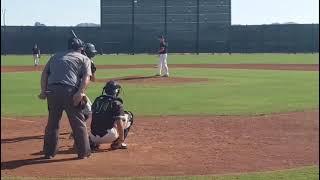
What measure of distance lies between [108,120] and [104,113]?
0.12 meters

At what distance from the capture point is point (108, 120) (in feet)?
27.4

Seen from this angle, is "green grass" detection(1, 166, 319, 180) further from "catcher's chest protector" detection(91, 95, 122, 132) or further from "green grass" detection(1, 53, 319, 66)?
"green grass" detection(1, 53, 319, 66)

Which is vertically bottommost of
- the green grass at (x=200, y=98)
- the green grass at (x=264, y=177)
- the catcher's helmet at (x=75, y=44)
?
the green grass at (x=200, y=98)

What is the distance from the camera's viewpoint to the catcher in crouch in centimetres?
830

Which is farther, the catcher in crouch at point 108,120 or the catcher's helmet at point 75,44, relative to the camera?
the catcher in crouch at point 108,120

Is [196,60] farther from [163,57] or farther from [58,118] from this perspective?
[58,118]

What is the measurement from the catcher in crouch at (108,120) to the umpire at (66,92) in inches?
31.4

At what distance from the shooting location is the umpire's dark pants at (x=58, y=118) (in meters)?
7.30

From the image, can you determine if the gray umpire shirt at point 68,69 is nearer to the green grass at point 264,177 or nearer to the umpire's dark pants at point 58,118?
the umpire's dark pants at point 58,118

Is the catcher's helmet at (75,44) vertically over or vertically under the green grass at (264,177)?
over

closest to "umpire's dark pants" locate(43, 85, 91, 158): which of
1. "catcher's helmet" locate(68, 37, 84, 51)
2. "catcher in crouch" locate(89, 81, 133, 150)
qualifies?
"catcher's helmet" locate(68, 37, 84, 51)

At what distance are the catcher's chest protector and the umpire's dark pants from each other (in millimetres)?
815

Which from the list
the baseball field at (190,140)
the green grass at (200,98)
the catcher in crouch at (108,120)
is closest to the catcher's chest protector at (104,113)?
the catcher in crouch at (108,120)

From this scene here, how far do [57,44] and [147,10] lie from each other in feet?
35.4
